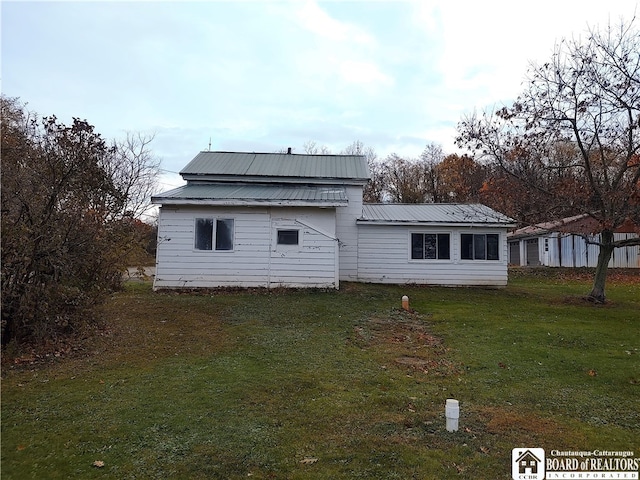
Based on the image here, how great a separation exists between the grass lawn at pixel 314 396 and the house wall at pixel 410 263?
5.97m

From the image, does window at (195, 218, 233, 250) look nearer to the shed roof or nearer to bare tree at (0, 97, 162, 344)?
bare tree at (0, 97, 162, 344)

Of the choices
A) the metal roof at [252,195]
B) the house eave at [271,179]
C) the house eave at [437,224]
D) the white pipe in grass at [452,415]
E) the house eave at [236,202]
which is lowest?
the white pipe in grass at [452,415]

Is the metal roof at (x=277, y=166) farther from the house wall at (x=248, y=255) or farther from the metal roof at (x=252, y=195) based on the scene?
the house wall at (x=248, y=255)

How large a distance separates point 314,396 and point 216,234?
9948 mm

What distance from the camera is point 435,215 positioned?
1784 cm

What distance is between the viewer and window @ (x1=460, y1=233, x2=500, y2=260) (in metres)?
17.0

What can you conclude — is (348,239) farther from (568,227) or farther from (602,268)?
(568,227)

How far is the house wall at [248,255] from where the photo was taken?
48.1 ft

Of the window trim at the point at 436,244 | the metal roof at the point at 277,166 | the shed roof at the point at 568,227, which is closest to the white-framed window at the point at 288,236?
the metal roof at the point at 277,166

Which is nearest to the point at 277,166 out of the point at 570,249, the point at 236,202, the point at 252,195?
the point at 252,195

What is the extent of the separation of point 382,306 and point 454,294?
386 centimetres

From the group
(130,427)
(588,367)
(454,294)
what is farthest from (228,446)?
(454,294)

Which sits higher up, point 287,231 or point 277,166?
point 277,166

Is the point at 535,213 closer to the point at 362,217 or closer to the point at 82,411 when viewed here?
the point at 362,217
